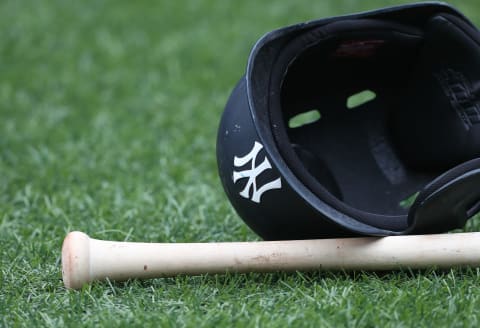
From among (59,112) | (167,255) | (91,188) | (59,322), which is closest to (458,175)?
(167,255)

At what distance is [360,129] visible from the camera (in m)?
3.20

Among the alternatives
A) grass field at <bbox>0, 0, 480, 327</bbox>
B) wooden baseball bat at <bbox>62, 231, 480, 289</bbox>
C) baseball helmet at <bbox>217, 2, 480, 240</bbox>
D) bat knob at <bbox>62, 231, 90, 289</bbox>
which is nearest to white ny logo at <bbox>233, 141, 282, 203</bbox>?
baseball helmet at <bbox>217, 2, 480, 240</bbox>

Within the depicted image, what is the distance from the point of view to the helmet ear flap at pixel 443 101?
2838 mm

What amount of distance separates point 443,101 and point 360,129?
361 millimetres

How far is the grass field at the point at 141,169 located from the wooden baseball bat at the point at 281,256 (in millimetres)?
49

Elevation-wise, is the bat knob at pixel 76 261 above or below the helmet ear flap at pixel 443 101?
below

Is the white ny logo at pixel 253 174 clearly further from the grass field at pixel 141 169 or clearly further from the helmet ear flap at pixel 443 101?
the helmet ear flap at pixel 443 101

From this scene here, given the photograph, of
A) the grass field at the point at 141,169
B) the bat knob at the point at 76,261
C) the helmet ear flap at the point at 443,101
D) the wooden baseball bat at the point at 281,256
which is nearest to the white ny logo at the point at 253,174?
the wooden baseball bat at the point at 281,256

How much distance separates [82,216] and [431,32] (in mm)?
1532

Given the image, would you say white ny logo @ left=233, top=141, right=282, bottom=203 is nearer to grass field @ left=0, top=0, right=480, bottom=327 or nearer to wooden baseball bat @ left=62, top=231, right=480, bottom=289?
wooden baseball bat @ left=62, top=231, right=480, bottom=289

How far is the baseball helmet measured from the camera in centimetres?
252

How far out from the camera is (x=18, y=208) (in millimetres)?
3541

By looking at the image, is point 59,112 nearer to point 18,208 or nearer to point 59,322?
point 18,208

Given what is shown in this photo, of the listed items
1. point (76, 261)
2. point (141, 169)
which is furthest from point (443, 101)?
point (141, 169)
